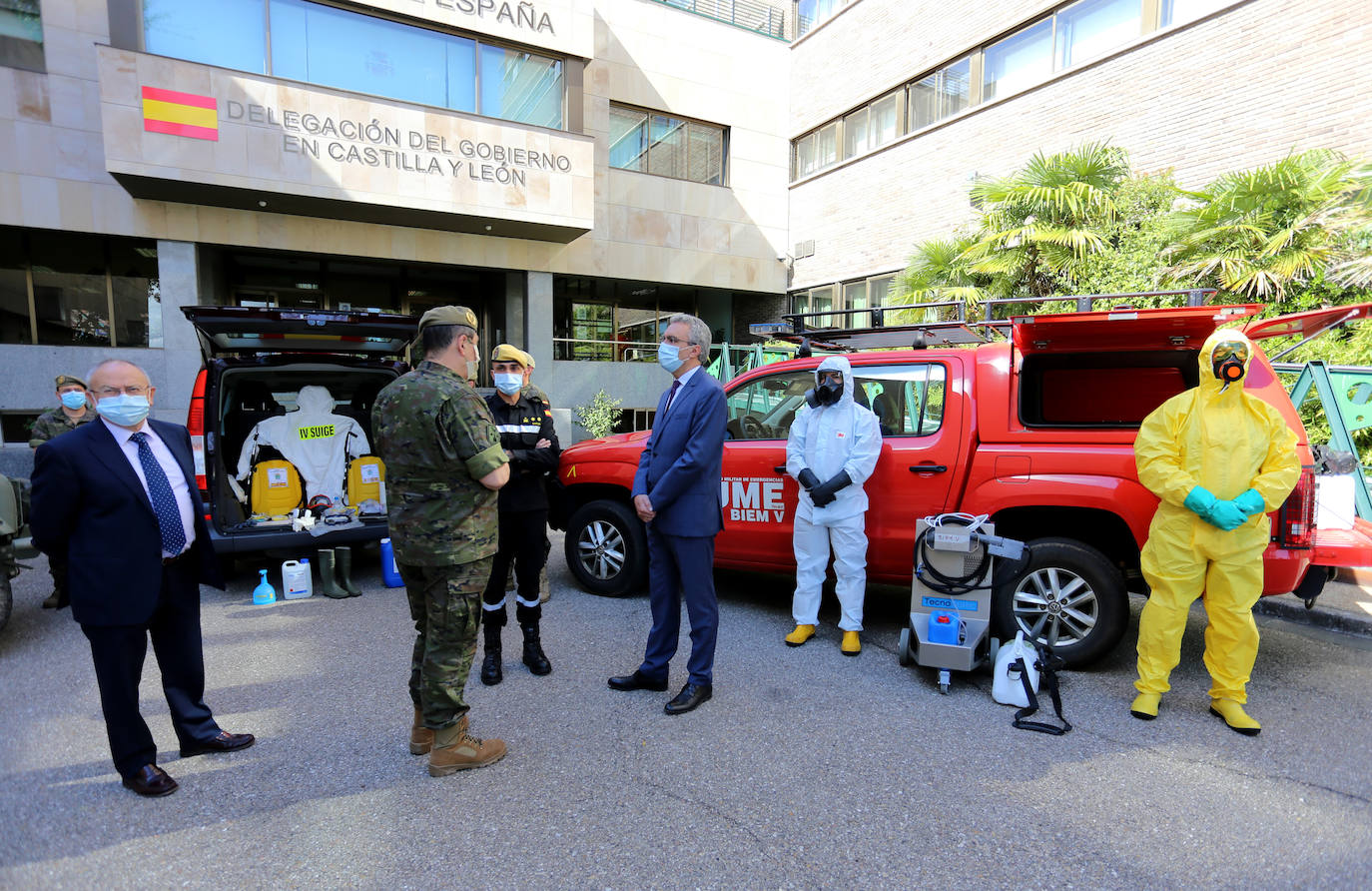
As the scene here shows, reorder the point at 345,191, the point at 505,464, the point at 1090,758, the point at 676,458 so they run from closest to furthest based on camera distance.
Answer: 1. the point at 505,464
2. the point at 1090,758
3. the point at 676,458
4. the point at 345,191

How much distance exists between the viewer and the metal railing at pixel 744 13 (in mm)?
16312

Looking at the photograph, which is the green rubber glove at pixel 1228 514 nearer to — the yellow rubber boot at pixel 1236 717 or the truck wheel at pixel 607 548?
the yellow rubber boot at pixel 1236 717

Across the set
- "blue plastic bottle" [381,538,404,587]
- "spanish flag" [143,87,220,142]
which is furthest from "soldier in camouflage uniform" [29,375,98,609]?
"spanish flag" [143,87,220,142]

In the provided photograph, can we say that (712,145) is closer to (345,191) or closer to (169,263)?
(345,191)

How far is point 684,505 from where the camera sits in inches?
145

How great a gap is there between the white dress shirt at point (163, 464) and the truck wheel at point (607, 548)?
2.95 m

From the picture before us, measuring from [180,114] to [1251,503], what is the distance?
13588 millimetres

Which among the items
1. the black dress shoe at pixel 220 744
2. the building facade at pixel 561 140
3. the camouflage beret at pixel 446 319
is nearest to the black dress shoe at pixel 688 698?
the black dress shoe at pixel 220 744

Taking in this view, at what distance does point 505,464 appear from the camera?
3.05 m

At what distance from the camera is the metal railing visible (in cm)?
1631

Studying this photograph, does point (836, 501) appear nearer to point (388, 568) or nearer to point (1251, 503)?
point (1251, 503)

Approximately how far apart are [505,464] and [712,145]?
1574 centimetres

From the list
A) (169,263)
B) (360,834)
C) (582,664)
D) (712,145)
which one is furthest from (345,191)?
(360,834)

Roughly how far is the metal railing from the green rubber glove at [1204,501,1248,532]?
1626 centimetres
